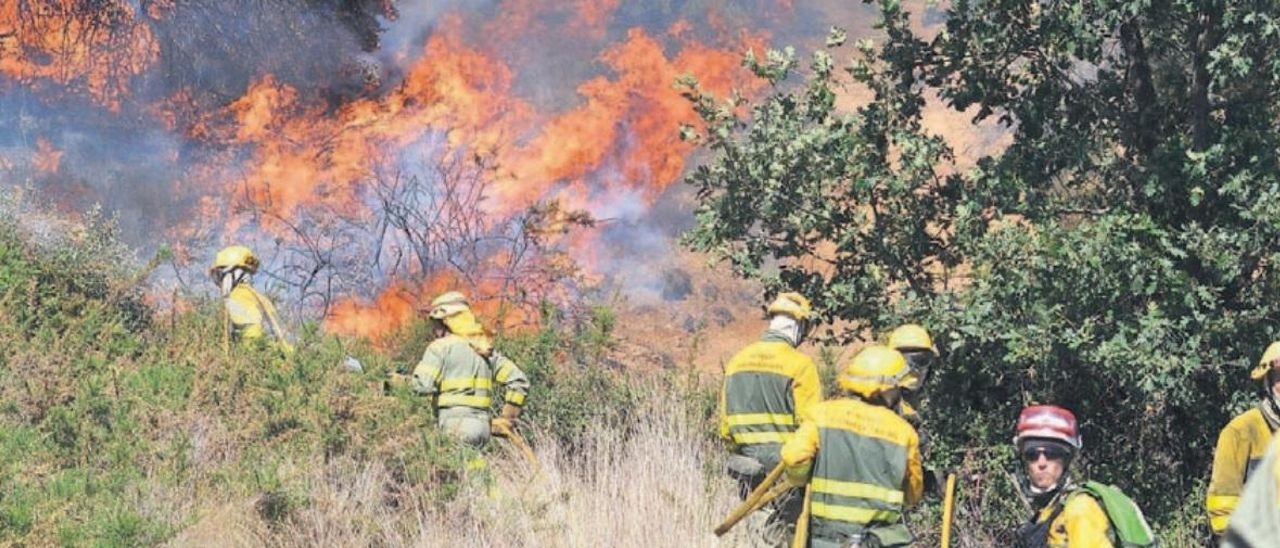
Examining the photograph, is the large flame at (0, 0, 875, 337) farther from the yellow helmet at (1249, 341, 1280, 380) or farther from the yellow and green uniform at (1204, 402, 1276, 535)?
the yellow and green uniform at (1204, 402, 1276, 535)

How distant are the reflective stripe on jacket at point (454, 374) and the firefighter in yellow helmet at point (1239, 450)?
174 inches

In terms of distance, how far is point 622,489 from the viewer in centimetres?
806

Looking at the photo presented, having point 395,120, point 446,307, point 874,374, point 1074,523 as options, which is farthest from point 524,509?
point 395,120

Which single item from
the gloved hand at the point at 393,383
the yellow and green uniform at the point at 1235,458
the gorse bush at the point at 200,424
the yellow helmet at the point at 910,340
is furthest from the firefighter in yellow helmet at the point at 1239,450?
the gloved hand at the point at 393,383

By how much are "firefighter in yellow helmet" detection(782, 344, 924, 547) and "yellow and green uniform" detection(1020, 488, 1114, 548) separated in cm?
108

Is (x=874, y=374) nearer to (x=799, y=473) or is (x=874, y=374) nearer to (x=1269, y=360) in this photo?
(x=799, y=473)

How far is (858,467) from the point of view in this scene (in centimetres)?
571

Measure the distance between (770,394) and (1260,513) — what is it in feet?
16.7

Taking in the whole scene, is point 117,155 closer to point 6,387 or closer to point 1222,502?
point 6,387

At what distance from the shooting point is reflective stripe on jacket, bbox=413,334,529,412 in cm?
887

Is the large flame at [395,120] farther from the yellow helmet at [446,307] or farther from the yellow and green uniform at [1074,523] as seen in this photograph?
the yellow and green uniform at [1074,523]

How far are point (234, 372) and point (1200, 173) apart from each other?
18.5ft

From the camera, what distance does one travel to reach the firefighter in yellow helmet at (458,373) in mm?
8883

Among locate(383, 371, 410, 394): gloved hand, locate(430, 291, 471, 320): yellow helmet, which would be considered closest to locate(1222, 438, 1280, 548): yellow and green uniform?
locate(430, 291, 471, 320): yellow helmet
